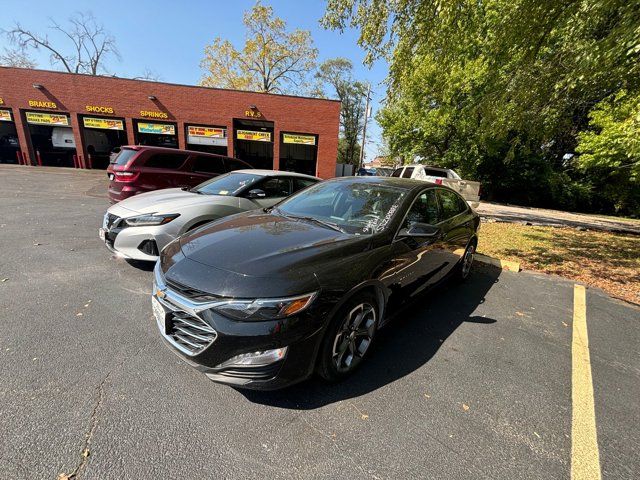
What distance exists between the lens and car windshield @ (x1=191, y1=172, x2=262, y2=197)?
5109 millimetres

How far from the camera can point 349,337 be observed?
248cm

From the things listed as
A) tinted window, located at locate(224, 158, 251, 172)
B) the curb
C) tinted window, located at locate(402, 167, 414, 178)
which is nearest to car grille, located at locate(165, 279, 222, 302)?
the curb

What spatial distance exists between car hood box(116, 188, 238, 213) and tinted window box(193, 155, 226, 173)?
2.83m

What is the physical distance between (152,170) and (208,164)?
4.75 ft

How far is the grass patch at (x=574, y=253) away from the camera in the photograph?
18.2 feet

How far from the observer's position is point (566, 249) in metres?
7.58

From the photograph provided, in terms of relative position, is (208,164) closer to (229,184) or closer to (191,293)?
(229,184)

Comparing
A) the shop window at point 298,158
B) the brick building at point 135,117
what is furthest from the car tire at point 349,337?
the shop window at point 298,158

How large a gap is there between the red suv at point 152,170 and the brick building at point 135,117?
1477 centimetres

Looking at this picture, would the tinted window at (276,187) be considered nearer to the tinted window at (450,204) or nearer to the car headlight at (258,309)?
the tinted window at (450,204)

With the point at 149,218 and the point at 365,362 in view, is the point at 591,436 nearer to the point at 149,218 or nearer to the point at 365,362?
the point at 365,362

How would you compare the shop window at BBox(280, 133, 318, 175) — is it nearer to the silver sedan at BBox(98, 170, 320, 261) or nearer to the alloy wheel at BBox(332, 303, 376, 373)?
the silver sedan at BBox(98, 170, 320, 261)

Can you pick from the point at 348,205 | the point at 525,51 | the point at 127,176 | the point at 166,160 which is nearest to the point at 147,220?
the point at 348,205

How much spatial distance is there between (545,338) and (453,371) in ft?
4.92
